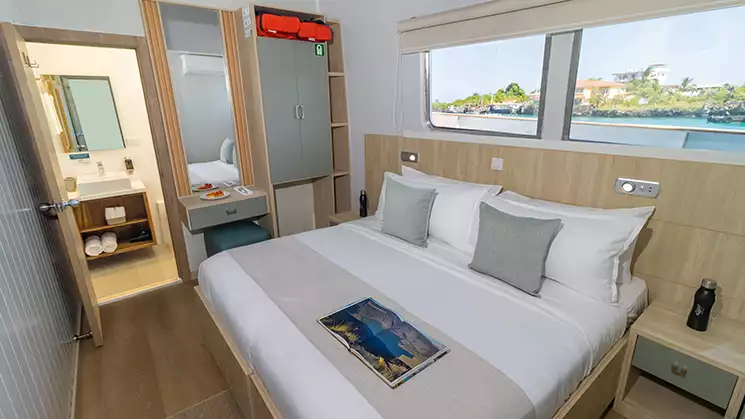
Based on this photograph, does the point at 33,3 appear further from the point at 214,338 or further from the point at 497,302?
the point at 497,302

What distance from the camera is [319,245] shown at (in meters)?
2.24

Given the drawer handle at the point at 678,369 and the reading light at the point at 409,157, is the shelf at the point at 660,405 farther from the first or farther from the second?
the reading light at the point at 409,157

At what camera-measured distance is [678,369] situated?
1484mm

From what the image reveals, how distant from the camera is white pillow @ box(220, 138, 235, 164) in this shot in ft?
10.3

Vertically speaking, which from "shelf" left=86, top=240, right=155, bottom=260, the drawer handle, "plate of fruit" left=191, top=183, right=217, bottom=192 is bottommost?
"shelf" left=86, top=240, right=155, bottom=260

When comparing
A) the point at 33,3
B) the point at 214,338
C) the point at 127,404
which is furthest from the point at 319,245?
the point at 33,3

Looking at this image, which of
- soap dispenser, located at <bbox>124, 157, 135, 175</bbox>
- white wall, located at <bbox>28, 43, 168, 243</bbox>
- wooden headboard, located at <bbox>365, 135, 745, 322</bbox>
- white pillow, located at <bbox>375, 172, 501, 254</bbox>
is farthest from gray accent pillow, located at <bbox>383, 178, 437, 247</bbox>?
soap dispenser, located at <bbox>124, 157, 135, 175</bbox>

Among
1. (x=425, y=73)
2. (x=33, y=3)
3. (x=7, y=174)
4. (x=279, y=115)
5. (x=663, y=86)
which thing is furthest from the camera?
(x=279, y=115)

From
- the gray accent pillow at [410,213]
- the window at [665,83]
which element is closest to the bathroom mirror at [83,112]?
the gray accent pillow at [410,213]

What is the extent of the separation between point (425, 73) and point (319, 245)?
4.91 feet

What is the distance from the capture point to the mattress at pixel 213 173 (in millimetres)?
3035

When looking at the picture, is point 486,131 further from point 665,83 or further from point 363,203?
point 363,203

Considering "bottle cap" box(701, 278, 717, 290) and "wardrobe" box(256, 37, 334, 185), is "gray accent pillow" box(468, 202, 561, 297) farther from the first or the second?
"wardrobe" box(256, 37, 334, 185)

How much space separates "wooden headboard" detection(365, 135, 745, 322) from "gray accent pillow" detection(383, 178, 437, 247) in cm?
54
